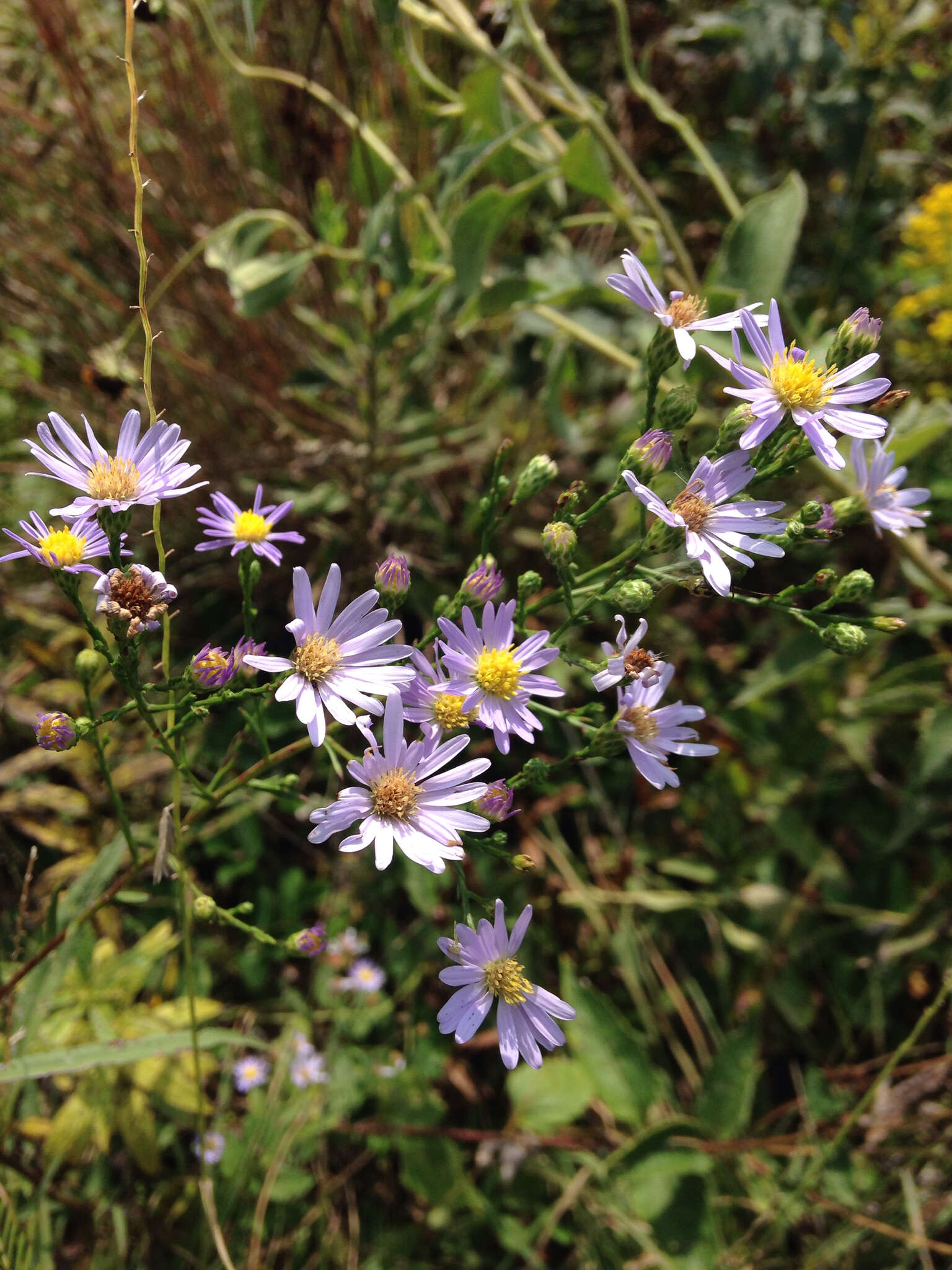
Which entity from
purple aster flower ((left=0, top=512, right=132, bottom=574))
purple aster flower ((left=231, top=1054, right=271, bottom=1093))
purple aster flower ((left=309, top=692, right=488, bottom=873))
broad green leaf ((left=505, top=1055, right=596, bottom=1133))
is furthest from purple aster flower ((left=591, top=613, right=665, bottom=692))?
purple aster flower ((left=231, top=1054, right=271, bottom=1093))

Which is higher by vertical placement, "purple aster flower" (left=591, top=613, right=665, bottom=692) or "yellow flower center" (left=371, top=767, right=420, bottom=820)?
"purple aster flower" (left=591, top=613, right=665, bottom=692)

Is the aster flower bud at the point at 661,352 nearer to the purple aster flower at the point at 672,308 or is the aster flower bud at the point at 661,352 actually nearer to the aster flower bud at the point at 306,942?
the purple aster flower at the point at 672,308

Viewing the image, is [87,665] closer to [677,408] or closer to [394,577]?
[394,577]

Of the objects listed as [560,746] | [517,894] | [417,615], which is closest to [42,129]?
[417,615]

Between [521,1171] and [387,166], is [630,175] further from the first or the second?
[521,1171]

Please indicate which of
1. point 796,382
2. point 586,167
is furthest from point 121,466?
point 586,167

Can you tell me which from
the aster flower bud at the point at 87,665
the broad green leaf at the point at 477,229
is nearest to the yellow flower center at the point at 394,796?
the aster flower bud at the point at 87,665

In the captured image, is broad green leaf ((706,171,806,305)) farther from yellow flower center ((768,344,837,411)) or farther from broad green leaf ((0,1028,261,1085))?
broad green leaf ((0,1028,261,1085))
